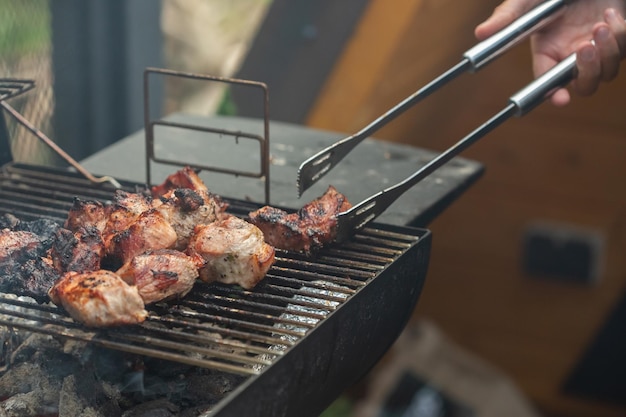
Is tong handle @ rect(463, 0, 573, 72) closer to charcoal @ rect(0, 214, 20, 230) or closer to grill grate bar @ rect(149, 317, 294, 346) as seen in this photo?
grill grate bar @ rect(149, 317, 294, 346)

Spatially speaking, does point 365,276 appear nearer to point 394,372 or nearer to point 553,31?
point 553,31

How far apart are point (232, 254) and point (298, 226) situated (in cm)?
27

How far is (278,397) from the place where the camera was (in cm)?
196

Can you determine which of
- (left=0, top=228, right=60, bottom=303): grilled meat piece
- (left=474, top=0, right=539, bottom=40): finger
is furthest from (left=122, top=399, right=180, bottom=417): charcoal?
(left=474, top=0, right=539, bottom=40): finger

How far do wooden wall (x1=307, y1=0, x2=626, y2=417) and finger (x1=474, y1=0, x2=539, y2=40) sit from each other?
1032 millimetres

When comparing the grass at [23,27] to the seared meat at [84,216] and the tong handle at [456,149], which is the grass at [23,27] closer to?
the seared meat at [84,216]

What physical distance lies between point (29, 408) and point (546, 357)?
160 inches

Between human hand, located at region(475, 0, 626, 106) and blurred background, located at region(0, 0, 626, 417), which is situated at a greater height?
human hand, located at region(475, 0, 626, 106)

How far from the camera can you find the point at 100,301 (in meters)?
2.03

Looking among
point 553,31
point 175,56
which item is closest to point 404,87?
point 553,31

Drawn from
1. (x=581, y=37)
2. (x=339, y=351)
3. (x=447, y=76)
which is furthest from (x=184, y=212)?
(x=581, y=37)

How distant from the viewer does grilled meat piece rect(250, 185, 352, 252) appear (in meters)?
2.48

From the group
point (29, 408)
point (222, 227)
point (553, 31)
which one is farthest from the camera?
point (553, 31)

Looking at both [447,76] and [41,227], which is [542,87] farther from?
[41,227]
